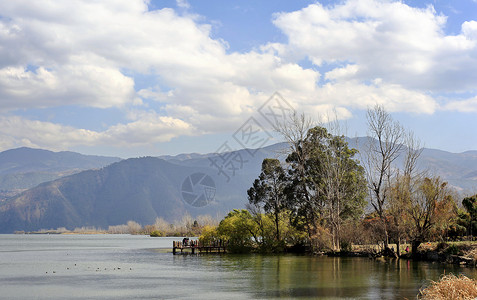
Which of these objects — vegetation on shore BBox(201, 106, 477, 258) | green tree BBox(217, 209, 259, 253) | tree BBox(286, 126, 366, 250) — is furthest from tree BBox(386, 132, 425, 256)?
green tree BBox(217, 209, 259, 253)

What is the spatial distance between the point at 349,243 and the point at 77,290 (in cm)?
2756

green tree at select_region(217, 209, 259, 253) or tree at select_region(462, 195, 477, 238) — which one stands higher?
tree at select_region(462, 195, 477, 238)

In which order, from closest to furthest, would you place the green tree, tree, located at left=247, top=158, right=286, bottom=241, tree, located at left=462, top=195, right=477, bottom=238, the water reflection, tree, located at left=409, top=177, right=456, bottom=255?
the water reflection → tree, located at left=409, top=177, right=456, bottom=255 → tree, located at left=462, top=195, right=477, bottom=238 → the green tree → tree, located at left=247, top=158, right=286, bottom=241

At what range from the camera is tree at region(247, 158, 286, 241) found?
173ft

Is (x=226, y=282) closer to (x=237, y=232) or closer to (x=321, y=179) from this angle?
(x=321, y=179)

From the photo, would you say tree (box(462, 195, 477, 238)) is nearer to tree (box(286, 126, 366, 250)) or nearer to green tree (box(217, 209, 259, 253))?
tree (box(286, 126, 366, 250))

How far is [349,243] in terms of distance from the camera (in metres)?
43.2

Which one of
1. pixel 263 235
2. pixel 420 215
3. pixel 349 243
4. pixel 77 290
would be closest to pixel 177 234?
pixel 263 235

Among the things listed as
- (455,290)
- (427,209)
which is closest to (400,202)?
(427,209)

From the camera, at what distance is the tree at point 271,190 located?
52594 millimetres

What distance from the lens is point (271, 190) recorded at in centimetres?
5372

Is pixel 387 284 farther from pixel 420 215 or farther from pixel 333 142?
pixel 333 142

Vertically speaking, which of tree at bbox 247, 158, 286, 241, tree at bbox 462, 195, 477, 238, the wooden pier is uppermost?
tree at bbox 247, 158, 286, 241

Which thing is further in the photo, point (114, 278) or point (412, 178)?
point (412, 178)
